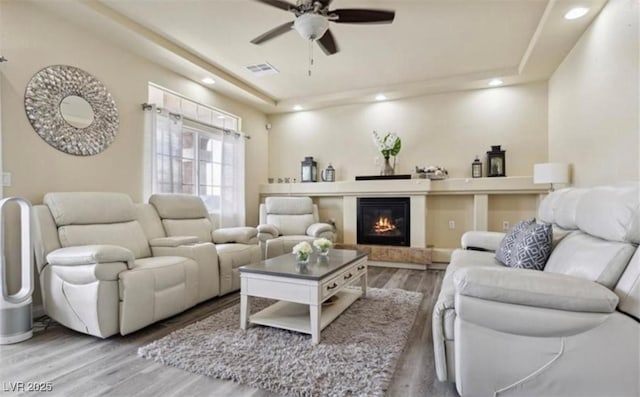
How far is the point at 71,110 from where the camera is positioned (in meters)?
2.95

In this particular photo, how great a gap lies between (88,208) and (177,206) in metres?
0.95

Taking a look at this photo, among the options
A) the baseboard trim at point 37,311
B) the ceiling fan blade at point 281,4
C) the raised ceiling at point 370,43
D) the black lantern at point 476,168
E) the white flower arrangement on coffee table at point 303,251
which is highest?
the raised ceiling at point 370,43

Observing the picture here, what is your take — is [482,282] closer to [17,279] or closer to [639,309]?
[639,309]

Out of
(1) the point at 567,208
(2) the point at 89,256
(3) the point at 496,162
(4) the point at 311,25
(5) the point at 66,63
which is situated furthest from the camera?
(3) the point at 496,162

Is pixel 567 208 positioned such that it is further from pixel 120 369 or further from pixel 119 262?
pixel 119 262

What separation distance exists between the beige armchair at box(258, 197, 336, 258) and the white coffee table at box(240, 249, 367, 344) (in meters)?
1.51

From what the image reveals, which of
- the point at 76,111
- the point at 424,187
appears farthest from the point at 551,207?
the point at 76,111

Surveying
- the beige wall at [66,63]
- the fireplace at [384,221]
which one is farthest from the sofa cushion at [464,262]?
the beige wall at [66,63]

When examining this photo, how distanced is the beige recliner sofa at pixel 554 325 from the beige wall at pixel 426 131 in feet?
10.5

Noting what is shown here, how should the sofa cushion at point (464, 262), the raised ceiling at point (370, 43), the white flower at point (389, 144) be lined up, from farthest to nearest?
the white flower at point (389, 144) < the raised ceiling at point (370, 43) < the sofa cushion at point (464, 262)

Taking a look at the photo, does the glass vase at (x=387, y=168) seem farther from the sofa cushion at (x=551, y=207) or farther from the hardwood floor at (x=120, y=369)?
the hardwood floor at (x=120, y=369)

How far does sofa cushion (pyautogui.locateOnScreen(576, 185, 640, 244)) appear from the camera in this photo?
146 cm

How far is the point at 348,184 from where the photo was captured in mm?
5043

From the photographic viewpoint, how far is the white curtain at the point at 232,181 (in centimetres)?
472
